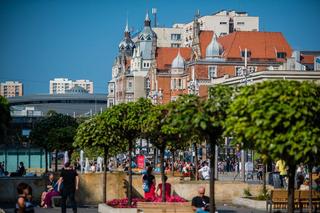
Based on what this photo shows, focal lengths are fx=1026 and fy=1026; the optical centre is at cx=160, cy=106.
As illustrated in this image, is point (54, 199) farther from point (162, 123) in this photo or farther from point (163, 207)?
point (163, 207)

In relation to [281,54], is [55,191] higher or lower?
lower

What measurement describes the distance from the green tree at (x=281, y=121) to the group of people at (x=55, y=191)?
14.4 ft

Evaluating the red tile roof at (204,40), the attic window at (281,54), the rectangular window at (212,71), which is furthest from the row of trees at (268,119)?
the red tile roof at (204,40)

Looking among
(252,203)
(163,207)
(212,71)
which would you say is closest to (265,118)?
(163,207)

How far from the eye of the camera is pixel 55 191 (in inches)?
1421

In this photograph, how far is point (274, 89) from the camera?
2030cm

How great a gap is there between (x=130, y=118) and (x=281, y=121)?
49.4ft

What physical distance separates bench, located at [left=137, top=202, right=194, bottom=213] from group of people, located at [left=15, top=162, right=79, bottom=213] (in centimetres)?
196

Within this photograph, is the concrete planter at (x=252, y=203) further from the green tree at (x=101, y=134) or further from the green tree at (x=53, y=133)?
the green tree at (x=53, y=133)

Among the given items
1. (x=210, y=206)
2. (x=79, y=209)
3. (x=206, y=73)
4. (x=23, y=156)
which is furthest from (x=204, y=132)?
(x=206, y=73)

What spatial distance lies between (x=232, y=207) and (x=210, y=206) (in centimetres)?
1308

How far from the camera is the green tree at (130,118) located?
112 feet

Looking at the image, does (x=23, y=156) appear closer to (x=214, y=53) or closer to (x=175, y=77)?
(x=214, y=53)

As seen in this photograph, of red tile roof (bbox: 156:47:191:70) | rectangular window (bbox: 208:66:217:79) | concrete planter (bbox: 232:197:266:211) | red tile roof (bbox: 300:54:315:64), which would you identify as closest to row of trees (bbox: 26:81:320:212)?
concrete planter (bbox: 232:197:266:211)
